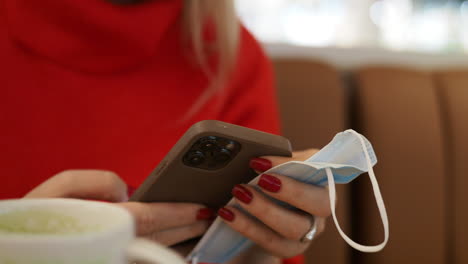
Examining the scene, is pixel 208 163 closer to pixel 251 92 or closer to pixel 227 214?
pixel 227 214

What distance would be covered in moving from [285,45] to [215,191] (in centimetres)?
73

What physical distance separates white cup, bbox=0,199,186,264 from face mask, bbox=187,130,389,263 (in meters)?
0.12

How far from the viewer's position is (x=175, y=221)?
0.41m

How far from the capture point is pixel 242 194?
0.39 metres

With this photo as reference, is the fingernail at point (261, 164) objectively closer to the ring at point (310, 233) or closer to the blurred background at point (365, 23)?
the ring at point (310, 233)

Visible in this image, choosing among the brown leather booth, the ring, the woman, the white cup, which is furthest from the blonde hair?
the white cup

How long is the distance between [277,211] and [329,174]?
13 cm

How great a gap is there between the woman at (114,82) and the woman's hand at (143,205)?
14cm

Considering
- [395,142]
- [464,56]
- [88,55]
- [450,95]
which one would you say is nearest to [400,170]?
[395,142]

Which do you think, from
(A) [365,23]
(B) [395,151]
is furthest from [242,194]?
(A) [365,23]

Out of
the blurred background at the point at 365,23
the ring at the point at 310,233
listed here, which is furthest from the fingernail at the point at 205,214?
the blurred background at the point at 365,23

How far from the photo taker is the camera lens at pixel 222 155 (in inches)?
13.9

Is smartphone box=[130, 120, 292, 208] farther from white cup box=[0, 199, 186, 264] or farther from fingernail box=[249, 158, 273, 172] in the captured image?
white cup box=[0, 199, 186, 264]

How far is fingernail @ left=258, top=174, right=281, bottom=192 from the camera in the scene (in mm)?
362
